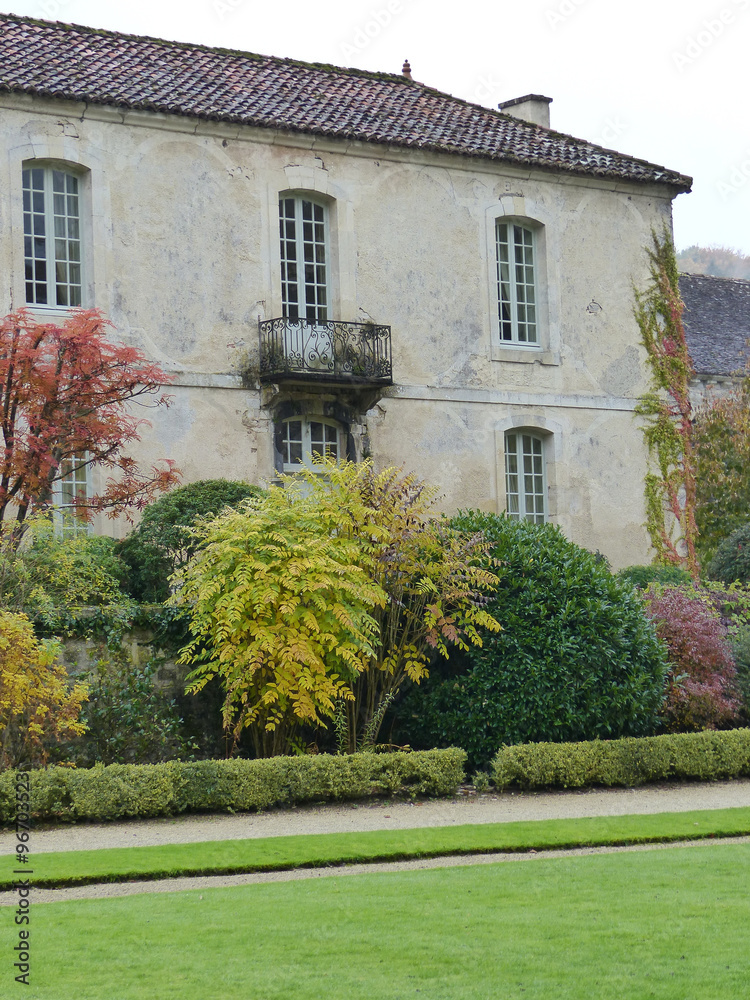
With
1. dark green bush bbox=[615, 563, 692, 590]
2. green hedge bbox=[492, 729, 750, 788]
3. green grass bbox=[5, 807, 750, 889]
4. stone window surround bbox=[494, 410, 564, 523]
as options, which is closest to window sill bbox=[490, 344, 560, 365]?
stone window surround bbox=[494, 410, 564, 523]

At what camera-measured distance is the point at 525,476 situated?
2148 centimetres

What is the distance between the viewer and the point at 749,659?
49.2 feet

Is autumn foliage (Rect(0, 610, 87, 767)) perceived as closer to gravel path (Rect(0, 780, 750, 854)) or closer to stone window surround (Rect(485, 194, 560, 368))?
gravel path (Rect(0, 780, 750, 854))

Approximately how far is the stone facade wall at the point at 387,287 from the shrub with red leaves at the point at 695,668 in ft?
20.2

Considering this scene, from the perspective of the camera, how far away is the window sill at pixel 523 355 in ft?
69.2

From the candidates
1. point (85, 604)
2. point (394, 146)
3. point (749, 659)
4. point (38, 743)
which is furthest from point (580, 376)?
point (38, 743)

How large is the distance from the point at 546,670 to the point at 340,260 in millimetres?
8984

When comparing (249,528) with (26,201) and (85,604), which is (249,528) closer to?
(85,604)

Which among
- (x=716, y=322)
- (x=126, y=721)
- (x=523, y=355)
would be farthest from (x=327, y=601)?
(x=716, y=322)

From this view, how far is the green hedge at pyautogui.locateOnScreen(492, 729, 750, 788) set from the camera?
12.4m

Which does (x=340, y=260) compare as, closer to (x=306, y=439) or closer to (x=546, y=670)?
(x=306, y=439)

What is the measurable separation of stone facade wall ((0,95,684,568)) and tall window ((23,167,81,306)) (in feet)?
0.81

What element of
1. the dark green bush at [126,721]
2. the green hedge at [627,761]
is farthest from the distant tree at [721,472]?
the dark green bush at [126,721]

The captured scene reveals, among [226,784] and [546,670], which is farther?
[546,670]
